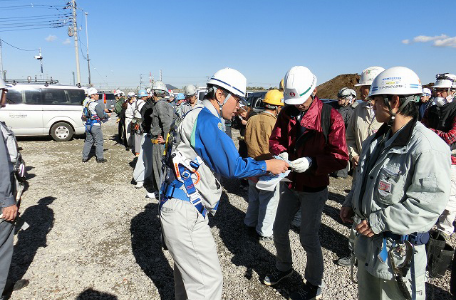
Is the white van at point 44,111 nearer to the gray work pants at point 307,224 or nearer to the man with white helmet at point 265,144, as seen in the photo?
the man with white helmet at point 265,144

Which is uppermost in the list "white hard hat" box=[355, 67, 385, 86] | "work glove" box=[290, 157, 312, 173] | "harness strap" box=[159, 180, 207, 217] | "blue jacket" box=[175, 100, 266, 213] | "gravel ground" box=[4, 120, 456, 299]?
"white hard hat" box=[355, 67, 385, 86]

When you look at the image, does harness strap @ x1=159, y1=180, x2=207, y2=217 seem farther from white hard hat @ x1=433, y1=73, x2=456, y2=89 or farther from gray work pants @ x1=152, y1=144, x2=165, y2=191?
white hard hat @ x1=433, y1=73, x2=456, y2=89

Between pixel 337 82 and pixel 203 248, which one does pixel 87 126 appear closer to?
pixel 203 248

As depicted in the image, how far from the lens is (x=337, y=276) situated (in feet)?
11.9

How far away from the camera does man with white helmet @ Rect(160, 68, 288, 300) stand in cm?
216

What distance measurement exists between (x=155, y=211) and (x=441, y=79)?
18.3 feet

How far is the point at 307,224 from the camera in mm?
2938

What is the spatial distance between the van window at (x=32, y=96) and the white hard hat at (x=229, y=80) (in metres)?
12.2

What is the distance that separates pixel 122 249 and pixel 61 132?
1024 centimetres

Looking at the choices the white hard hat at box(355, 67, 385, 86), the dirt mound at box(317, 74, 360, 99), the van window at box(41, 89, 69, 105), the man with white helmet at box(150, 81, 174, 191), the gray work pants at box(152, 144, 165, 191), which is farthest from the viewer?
the dirt mound at box(317, 74, 360, 99)

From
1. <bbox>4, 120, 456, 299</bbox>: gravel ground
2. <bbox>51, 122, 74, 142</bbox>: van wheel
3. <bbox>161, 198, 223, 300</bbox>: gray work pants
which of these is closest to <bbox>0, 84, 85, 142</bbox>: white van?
<bbox>51, 122, 74, 142</bbox>: van wheel

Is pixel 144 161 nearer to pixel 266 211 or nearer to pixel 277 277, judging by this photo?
pixel 266 211

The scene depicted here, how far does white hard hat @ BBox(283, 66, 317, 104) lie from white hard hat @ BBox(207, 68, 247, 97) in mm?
580

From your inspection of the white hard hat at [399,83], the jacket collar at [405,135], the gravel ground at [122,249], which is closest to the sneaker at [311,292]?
the gravel ground at [122,249]
